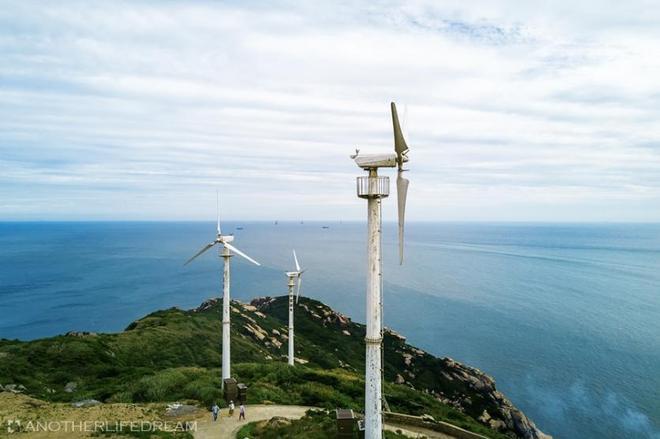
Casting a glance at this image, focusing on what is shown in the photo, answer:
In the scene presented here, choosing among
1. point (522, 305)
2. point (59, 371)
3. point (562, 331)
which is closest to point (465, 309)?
point (522, 305)

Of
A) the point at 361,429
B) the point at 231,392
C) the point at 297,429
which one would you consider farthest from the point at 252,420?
the point at 361,429

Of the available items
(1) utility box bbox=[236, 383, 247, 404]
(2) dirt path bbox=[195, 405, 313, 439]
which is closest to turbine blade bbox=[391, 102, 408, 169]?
(2) dirt path bbox=[195, 405, 313, 439]

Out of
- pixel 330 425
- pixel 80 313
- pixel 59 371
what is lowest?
pixel 80 313

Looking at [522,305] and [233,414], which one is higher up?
[233,414]

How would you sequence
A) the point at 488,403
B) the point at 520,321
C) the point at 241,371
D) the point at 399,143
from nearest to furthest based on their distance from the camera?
the point at 399,143
the point at 241,371
the point at 488,403
the point at 520,321

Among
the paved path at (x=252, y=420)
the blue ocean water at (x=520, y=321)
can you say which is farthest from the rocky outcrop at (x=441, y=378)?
the paved path at (x=252, y=420)

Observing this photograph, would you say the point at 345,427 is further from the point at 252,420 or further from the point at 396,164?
the point at 396,164

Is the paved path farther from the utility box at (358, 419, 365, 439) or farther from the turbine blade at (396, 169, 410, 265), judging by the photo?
the turbine blade at (396, 169, 410, 265)

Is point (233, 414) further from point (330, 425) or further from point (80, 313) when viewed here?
point (80, 313)
